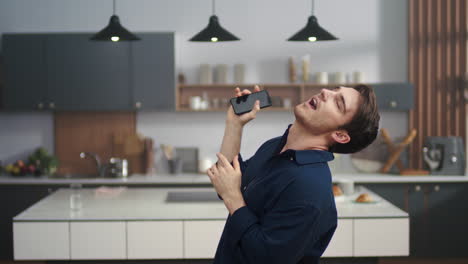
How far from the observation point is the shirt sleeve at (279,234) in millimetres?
1662

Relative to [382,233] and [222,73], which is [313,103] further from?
[222,73]

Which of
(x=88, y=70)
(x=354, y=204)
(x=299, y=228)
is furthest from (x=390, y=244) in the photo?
(x=88, y=70)

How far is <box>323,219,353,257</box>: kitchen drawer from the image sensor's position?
12.2ft

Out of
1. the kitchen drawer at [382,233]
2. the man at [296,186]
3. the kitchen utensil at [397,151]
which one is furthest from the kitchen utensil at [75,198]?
the kitchen utensil at [397,151]

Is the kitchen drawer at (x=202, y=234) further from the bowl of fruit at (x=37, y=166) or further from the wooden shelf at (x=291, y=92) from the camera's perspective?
the bowl of fruit at (x=37, y=166)

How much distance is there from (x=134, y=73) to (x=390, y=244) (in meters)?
3.33

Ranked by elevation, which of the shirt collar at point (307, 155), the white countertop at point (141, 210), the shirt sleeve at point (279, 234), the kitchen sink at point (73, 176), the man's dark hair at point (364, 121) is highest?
the man's dark hair at point (364, 121)

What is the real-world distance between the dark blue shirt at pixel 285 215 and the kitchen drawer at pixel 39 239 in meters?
1.96

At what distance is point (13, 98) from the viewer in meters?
6.07

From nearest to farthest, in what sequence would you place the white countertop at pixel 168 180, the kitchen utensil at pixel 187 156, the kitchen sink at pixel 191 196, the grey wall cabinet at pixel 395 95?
the kitchen sink at pixel 191 196 < the white countertop at pixel 168 180 < the grey wall cabinet at pixel 395 95 < the kitchen utensil at pixel 187 156

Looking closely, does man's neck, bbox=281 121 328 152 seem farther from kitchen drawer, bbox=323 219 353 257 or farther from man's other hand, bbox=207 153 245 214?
kitchen drawer, bbox=323 219 353 257

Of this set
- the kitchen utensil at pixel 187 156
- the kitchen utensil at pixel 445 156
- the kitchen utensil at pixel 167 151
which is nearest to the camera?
the kitchen utensil at pixel 445 156

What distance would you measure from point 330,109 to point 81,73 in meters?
4.58

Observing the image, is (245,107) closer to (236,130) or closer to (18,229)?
(236,130)
